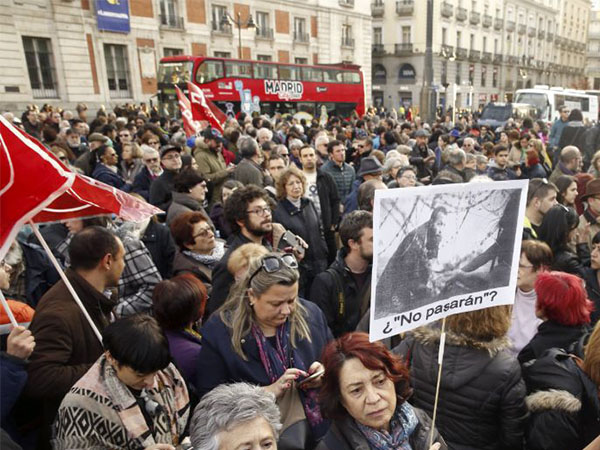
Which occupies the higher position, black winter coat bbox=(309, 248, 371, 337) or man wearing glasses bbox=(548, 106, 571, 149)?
man wearing glasses bbox=(548, 106, 571, 149)

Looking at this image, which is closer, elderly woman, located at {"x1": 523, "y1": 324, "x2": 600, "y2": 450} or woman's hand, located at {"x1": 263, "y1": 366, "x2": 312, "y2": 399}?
elderly woman, located at {"x1": 523, "y1": 324, "x2": 600, "y2": 450}

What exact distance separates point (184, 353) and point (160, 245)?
1527 mm

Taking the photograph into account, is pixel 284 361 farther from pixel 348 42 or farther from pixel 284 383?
pixel 348 42

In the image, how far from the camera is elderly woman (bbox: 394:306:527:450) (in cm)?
191

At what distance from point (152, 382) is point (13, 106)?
22.0 metres

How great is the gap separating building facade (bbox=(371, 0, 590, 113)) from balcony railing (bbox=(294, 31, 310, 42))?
1169 centimetres

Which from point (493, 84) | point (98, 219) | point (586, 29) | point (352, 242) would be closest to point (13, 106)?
point (98, 219)

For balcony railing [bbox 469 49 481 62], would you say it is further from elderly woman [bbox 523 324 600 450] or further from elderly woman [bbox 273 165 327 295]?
elderly woman [bbox 523 324 600 450]

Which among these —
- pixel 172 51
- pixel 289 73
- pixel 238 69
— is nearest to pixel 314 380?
pixel 238 69

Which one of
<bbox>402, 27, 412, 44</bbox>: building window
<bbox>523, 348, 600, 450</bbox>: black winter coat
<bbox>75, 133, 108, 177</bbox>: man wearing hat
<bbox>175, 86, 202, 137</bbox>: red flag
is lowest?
<bbox>523, 348, 600, 450</bbox>: black winter coat

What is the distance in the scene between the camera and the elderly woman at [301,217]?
4.08 m

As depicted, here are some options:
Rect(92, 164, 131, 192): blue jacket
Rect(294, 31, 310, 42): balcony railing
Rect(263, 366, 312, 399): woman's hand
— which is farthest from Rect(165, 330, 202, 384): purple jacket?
Rect(294, 31, 310, 42): balcony railing

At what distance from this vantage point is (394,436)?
171 cm

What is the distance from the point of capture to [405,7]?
44.5 m
